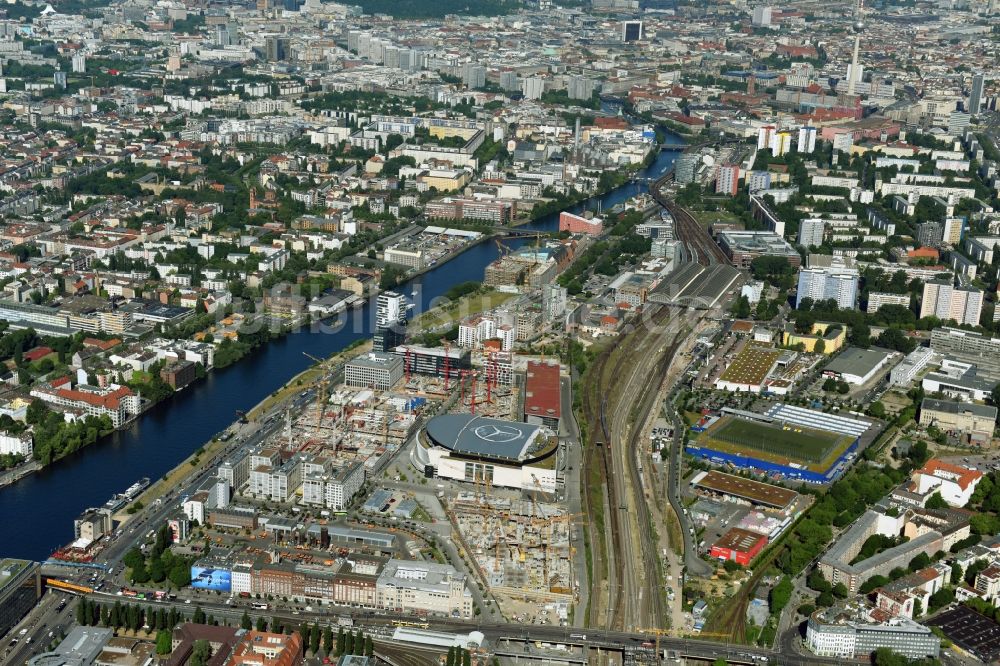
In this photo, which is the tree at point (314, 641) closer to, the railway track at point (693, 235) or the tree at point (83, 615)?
the tree at point (83, 615)

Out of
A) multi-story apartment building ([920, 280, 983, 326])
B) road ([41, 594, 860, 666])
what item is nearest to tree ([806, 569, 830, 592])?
road ([41, 594, 860, 666])

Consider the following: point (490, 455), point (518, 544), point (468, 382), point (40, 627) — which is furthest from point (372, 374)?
point (40, 627)

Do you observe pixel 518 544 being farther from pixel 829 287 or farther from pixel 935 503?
pixel 829 287

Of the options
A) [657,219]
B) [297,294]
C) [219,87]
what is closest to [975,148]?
[657,219]

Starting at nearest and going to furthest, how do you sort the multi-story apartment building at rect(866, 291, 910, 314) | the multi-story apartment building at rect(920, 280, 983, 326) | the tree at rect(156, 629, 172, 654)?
1. the tree at rect(156, 629, 172, 654)
2. the multi-story apartment building at rect(920, 280, 983, 326)
3. the multi-story apartment building at rect(866, 291, 910, 314)

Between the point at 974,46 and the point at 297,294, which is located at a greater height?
the point at 974,46

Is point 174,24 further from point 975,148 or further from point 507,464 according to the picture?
point 507,464

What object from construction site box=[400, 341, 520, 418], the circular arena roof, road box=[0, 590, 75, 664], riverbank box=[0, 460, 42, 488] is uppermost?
the circular arena roof

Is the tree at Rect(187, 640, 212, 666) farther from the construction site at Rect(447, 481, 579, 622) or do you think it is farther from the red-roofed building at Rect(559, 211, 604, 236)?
the red-roofed building at Rect(559, 211, 604, 236)
